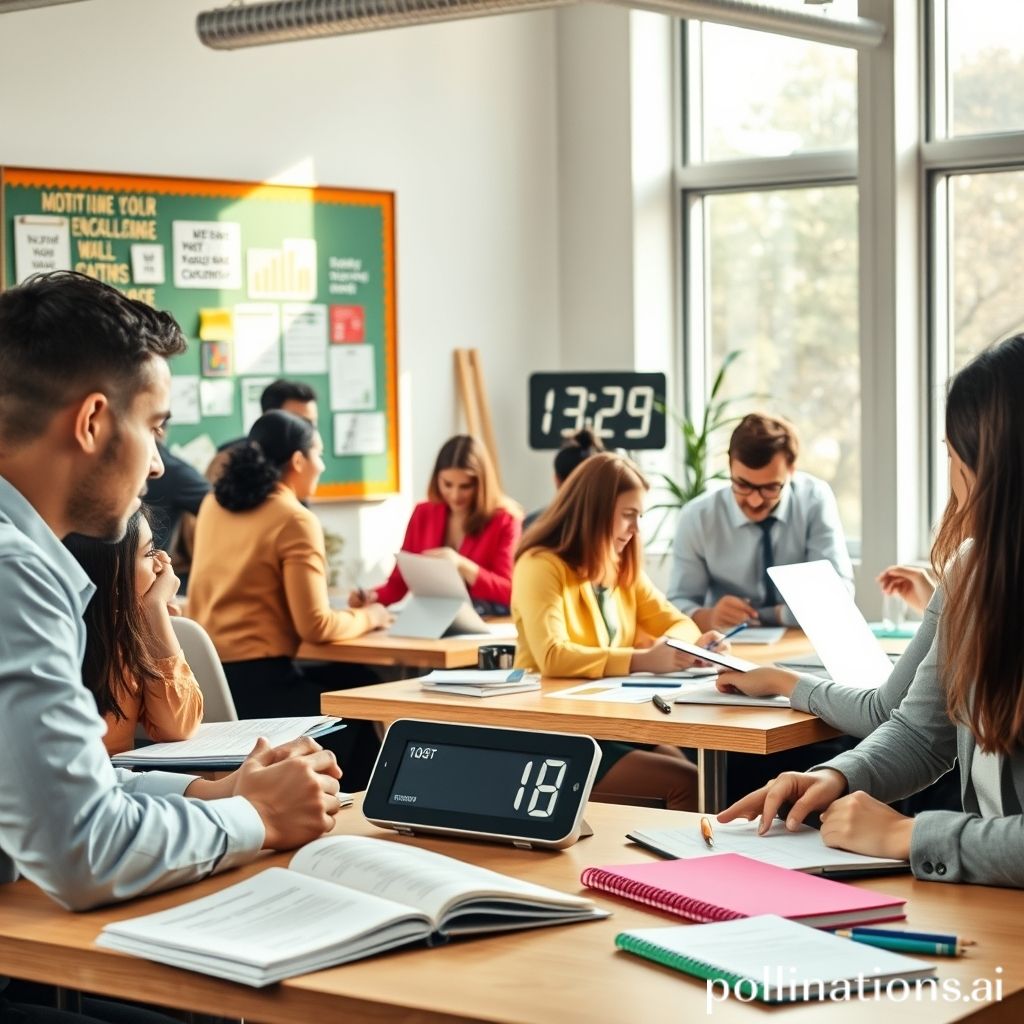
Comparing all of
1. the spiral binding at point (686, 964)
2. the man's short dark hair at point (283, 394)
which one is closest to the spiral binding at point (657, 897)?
the spiral binding at point (686, 964)

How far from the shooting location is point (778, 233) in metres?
7.98

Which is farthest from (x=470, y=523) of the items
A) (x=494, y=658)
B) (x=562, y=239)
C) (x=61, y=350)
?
(x=61, y=350)

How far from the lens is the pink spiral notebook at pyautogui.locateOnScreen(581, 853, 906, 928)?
1.83m

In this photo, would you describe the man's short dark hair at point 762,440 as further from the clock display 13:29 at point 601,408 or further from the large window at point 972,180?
the large window at point 972,180

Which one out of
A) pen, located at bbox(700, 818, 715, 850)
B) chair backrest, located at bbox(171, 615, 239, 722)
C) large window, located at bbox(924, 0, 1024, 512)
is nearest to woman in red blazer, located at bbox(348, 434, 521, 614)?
large window, located at bbox(924, 0, 1024, 512)

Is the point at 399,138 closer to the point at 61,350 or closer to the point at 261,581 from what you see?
the point at 261,581

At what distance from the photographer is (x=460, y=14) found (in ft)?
18.0

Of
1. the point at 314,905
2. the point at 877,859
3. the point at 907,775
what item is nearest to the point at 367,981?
the point at 314,905

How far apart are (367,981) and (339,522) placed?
5673 millimetres

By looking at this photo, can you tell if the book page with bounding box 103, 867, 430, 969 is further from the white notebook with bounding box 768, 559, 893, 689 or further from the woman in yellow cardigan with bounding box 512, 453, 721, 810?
the woman in yellow cardigan with bounding box 512, 453, 721, 810

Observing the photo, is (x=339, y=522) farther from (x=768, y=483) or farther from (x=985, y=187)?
(x=985, y=187)

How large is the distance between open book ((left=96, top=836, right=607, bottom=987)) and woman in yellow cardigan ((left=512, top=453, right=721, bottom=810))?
2432 mm

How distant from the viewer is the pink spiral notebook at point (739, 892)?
1827mm

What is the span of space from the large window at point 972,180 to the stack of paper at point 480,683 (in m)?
3.42
